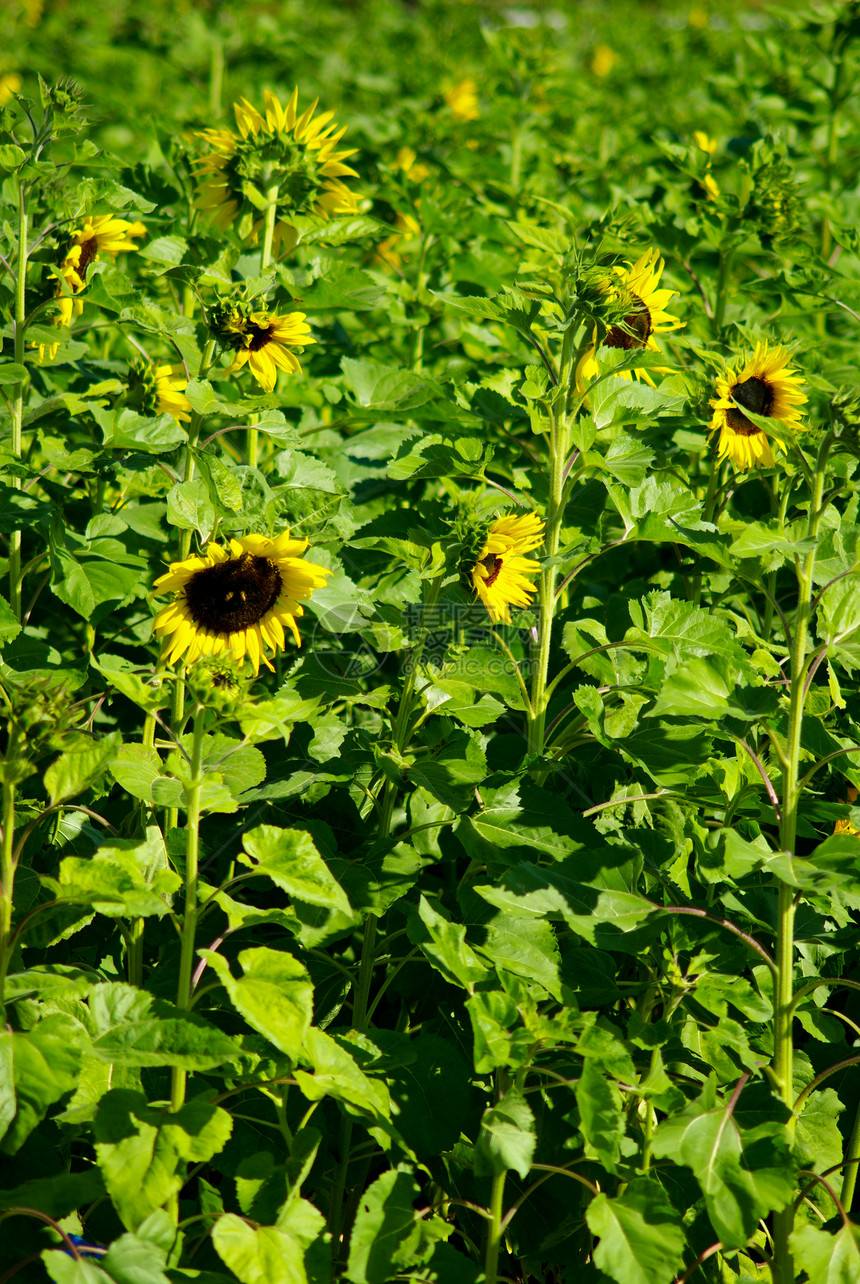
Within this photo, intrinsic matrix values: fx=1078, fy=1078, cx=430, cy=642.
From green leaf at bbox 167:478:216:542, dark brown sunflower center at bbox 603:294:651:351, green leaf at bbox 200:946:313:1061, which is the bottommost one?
green leaf at bbox 200:946:313:1061

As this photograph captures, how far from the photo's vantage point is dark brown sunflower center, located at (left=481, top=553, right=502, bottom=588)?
1.82 m

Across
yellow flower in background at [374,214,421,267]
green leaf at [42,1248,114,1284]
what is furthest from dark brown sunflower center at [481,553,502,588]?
yellow flower in background at [374,214,421,267]

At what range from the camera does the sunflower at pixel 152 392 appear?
224cm

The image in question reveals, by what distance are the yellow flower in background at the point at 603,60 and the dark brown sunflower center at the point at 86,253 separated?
6.47m

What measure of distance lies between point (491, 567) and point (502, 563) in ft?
0.07

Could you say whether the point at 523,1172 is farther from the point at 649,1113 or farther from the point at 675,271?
the point at 675,271

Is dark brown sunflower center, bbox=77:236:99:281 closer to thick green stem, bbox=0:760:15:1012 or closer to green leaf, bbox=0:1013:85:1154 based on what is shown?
thick green stem, bbox=0:760:15:1012

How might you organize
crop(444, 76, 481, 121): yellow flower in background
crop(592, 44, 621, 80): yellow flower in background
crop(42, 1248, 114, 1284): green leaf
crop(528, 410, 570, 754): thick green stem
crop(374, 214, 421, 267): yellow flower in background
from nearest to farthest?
crop(42, 1248, 114, 1284): green leaf
crop(528, 410, 570, 754): thick green stem
crop(374, 214, 421, 267): yellow flower in background
crop(444, 76, 481, 121): yellow flower in background
crop(592, 44, 621, 80): yellow flower in background

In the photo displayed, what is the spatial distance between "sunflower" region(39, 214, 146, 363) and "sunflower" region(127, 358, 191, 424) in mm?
166

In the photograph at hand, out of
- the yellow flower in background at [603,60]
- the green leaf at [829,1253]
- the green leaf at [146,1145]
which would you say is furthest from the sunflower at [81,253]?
the yellow flower in background at [603,60]

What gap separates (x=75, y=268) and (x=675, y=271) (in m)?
1.97

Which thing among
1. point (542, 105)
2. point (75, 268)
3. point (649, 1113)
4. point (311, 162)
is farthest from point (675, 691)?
point (542, 105)

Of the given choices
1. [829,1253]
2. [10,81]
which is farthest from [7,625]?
[10,81]

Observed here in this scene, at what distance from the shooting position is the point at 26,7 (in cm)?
741
